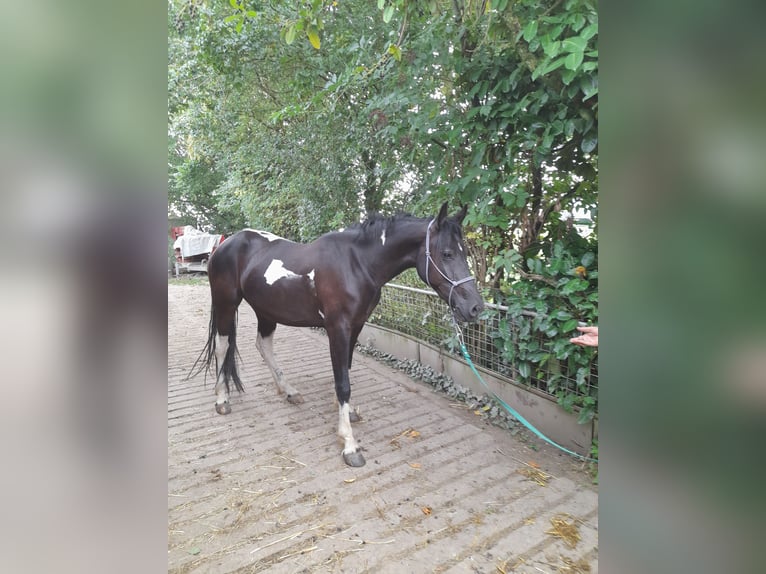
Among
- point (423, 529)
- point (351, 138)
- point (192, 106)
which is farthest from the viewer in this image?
point (192, 106)

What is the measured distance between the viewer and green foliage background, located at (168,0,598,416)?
271 cm

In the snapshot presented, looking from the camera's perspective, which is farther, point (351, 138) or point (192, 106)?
point (192, 106)

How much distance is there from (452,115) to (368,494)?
310cm

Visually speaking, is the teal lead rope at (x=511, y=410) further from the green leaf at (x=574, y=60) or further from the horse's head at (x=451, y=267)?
the green leaf at (x=574, y=60)

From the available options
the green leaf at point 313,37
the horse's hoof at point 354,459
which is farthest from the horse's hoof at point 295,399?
the green leaf at point 313,37

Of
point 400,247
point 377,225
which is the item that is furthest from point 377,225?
point 400,247

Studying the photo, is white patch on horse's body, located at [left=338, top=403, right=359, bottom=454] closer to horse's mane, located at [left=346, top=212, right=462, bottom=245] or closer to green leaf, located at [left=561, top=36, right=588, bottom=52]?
horse's mane, located at [left=346, top=212, right=462, bottom=245]

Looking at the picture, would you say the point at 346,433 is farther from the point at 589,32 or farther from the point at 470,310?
the point at 589,32

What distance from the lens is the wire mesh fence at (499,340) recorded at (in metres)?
3.00

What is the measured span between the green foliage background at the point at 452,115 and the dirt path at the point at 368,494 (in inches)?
29.3
